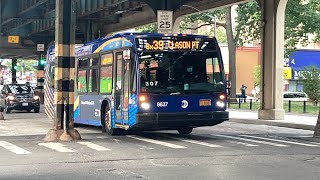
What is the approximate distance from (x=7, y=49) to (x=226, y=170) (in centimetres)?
4939

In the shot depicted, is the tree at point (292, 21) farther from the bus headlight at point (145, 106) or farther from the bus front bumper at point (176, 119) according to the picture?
the bus headlight at point (145, 106)

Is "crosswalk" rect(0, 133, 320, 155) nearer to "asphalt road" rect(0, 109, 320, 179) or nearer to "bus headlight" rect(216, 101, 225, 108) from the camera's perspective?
"asphalt road" rect(0, 109, 320, 179)

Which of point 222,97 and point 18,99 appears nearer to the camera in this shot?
point 222,97

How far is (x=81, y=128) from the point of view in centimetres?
2052

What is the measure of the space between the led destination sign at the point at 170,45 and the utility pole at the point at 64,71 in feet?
7.73

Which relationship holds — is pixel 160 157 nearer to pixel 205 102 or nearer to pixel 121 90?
pixel 205 102

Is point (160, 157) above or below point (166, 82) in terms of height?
below

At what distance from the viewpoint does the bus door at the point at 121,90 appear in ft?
50.2

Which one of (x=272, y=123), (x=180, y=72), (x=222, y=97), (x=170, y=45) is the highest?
(x=170, y=45)

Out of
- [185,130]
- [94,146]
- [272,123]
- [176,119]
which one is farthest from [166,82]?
[272,123]

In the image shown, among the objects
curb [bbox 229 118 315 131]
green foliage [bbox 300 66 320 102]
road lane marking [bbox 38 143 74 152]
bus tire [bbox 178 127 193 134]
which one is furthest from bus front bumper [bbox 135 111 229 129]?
green foliage [bbox 300 66 320 102]

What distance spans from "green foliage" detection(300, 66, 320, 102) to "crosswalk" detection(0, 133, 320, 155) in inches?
780

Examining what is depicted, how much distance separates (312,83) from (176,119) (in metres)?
22.8

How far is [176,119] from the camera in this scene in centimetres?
1494
